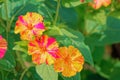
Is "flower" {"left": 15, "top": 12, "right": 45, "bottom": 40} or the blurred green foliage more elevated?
"flower" {"left": 15, "top": 12, "right": 45, "bottom": 40}

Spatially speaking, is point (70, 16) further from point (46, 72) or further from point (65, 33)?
point (46, 72)

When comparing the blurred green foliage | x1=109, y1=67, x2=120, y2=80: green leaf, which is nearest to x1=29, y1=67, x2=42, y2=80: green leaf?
the blurred green foliage

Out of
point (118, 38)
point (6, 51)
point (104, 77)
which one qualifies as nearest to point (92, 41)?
point (118, 38)

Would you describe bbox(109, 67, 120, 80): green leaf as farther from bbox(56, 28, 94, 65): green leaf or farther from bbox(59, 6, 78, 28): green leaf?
bbox(56, 28, 94, 65): green leaf

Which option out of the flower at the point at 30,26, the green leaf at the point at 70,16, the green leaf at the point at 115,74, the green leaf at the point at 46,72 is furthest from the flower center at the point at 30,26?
the green leaf at the point at 115,74

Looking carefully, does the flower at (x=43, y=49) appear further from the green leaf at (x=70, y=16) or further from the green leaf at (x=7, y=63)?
the green leaf at (x=70, y=16)

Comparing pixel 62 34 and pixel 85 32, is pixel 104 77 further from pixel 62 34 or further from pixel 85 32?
pixel 62 34

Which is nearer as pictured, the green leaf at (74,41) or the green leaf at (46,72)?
the green leaf at (46,72)

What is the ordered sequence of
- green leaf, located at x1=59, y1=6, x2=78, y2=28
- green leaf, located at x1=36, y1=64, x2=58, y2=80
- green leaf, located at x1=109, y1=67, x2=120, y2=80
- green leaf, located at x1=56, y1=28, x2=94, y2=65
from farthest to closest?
1. green leaf, located at x1=109, y1=67, x2=120, y2=80
2. green leaf, located at x1=59, y1=6, x2=78, y2=28
3. green leaf, located at x1=56, y1=28, x2=94, y2=65
4. green leaf, located at x1=36, y1=64, x2=58, y2=80
